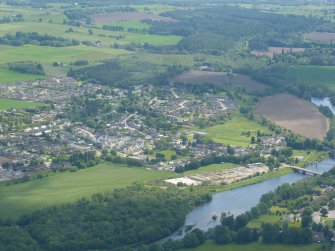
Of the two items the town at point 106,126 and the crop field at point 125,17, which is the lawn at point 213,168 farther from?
the crop field at point 125,17

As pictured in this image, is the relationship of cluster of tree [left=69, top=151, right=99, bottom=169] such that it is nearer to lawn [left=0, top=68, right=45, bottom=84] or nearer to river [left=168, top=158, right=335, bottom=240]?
river [left=168, top=158, right=335, bottom=240]

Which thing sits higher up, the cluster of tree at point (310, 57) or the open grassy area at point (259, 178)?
the open grassy area at point (259, 178)

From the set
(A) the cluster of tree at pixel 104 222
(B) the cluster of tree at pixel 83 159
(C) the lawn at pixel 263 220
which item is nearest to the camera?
(A) the cluster of tree at pixel 104 222

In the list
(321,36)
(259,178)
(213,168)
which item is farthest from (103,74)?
(259,178)

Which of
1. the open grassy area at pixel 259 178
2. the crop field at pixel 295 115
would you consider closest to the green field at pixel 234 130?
the crop field at pixel 295 115

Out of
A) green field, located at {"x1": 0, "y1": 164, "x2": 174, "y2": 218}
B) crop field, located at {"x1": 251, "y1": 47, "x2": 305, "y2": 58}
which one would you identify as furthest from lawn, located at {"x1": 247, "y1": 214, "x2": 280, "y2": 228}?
crop field, located at {"x1": 251, "y1": 47, "x2": 305, "y2": 58}

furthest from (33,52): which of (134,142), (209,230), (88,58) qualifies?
(209,230)
